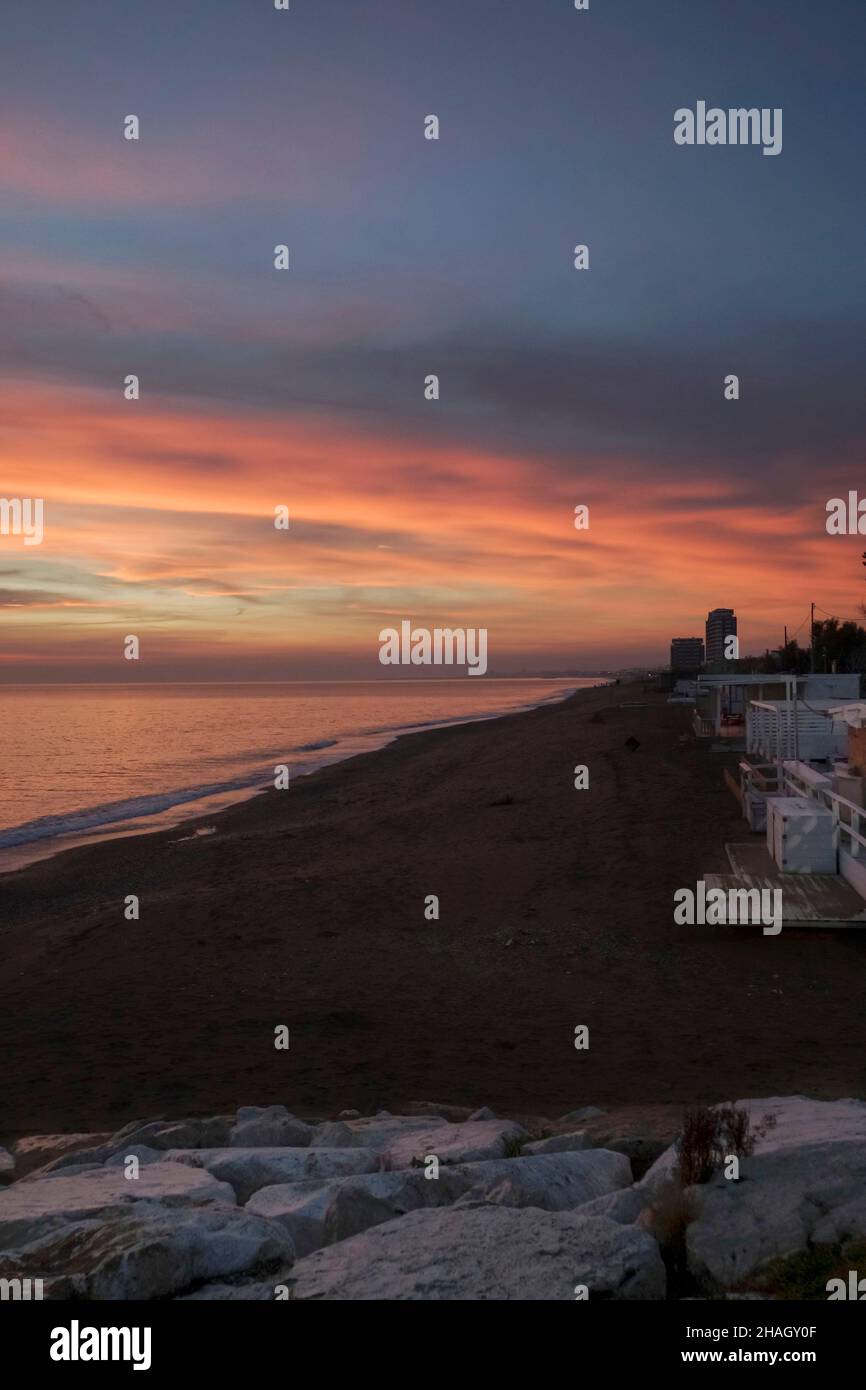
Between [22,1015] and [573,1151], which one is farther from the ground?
[573,1151]

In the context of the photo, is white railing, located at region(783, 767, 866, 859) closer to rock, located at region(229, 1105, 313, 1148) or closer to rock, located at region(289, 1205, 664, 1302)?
rock, located at region(229, 1105, 313, 1148)

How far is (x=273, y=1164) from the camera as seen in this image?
5867 mm

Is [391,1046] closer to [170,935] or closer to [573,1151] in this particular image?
[573,1151]

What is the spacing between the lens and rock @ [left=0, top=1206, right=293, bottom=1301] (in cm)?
430

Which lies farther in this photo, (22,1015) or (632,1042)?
(22,1015)

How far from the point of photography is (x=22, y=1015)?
10602mm

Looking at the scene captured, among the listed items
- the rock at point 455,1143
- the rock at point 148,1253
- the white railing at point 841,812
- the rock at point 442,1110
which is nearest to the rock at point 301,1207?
the rock at point 148,1253

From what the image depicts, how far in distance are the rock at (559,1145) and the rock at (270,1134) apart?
157cm

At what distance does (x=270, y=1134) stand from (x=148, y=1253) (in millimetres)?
2398

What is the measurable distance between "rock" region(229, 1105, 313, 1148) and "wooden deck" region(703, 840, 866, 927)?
6742mm

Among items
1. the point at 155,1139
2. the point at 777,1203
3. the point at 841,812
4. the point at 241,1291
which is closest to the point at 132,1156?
the point at 155,1139

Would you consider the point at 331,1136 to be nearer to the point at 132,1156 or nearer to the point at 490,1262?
the point at 132,1156
